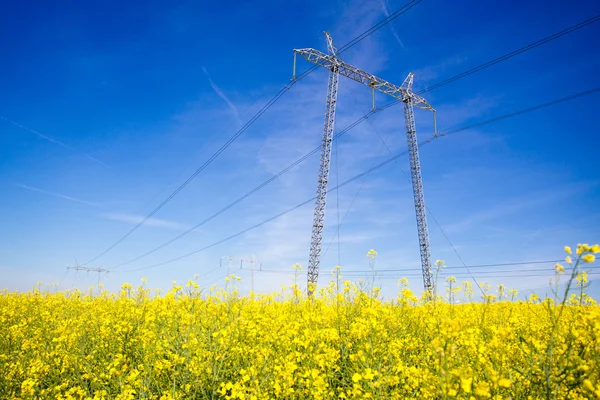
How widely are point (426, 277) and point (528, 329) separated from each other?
430 inches

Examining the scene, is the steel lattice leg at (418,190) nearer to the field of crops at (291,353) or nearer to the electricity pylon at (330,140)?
the electricity pylon at (330,140)

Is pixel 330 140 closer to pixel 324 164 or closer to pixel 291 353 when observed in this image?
pixel 324 164

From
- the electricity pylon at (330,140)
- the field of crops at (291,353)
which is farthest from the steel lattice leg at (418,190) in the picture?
the field of crops at (291,353)

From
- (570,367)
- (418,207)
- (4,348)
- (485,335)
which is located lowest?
(4,348)

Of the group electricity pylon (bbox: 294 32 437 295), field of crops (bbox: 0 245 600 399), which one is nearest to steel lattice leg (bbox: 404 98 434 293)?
electricity pylon (bbox: 294 32 437 295)

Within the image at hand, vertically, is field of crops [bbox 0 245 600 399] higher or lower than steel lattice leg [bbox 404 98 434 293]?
lower

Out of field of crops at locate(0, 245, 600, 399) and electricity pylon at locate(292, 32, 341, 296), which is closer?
field of crops at locate(0, 245, 600, 399)

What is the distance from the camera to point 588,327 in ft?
7.30

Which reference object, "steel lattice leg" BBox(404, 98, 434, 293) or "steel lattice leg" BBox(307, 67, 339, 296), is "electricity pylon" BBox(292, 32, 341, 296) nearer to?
"steel lattice leg" BBox(307, 67, 339, 296)

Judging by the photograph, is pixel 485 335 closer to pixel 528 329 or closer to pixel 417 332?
pixel 417 332

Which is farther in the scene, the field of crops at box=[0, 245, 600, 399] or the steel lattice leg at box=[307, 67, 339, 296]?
the steel lattice leg at box=[307, 67, 339, 296]

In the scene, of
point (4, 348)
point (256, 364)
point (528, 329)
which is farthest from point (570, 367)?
point (4, 348)

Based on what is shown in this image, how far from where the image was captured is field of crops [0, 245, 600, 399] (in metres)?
2.93

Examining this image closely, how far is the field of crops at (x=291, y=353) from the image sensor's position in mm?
2932
